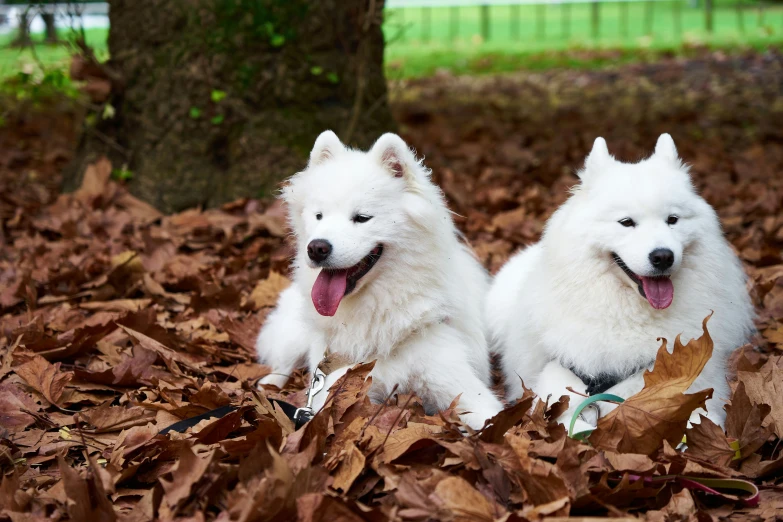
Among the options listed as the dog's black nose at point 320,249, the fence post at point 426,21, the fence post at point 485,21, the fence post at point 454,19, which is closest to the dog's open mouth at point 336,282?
the dog's black nose at point 320,249

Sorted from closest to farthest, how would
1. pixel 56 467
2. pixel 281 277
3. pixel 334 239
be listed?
pixel 56 467, pixel 334 239, pixel 281 277

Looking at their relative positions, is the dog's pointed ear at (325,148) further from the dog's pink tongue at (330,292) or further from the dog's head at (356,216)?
the dog's pink tongue at (330,292)

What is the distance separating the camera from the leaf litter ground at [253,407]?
241 centimetres

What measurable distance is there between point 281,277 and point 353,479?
8.76 ft

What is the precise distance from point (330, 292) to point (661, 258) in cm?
136

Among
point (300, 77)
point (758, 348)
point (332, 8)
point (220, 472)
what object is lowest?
point (758, 348)

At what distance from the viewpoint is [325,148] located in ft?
11.5

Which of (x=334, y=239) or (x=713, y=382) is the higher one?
(x=334, y=239)

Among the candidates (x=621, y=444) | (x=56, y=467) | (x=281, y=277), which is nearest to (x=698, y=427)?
(x=621, y=444)

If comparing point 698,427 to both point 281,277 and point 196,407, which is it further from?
point 281,277

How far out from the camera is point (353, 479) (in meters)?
2.50

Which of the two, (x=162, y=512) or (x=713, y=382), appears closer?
(x=162, y=512)

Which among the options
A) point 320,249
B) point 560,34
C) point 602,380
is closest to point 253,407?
point 320,249

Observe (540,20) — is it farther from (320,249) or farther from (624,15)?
(320,249)
